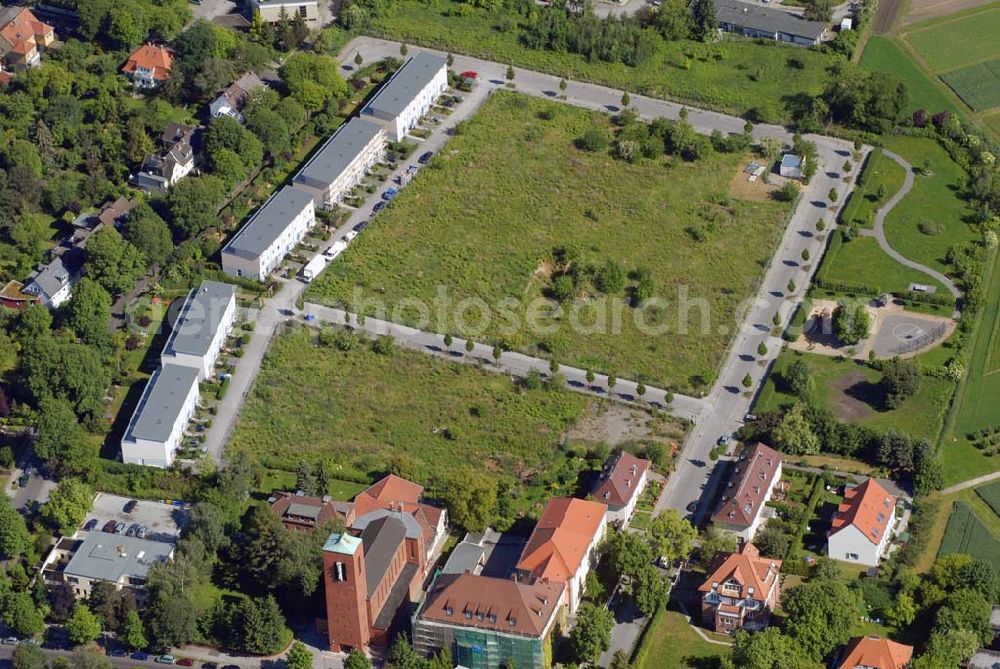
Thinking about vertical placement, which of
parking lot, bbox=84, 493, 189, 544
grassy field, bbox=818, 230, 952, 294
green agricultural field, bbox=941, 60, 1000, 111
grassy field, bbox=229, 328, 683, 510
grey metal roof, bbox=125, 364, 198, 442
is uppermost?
green agricultural field, bbox=941, 60, 1000, 111

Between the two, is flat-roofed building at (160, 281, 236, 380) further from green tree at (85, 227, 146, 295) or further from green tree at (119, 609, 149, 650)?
green tree at (119, 609, 149, 650)

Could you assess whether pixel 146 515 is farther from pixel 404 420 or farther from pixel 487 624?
pixel 487 624

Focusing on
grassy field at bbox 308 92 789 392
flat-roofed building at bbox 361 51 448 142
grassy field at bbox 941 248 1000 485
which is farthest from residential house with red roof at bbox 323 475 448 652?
flat-roofed building at bbox 361 51 448 142

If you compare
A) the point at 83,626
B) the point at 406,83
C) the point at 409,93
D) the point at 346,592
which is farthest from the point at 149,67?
the point at 346,592

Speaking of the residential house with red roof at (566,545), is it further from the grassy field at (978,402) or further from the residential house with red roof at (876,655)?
the grassy field at (978,402)

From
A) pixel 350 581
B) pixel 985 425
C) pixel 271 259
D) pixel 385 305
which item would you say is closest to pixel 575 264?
pixel 385 305

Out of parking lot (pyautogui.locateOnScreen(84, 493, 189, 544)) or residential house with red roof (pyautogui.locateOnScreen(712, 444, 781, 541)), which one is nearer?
residential house with red roof (pyautogui.locateOnScreen(712, 444, 781, 541))
